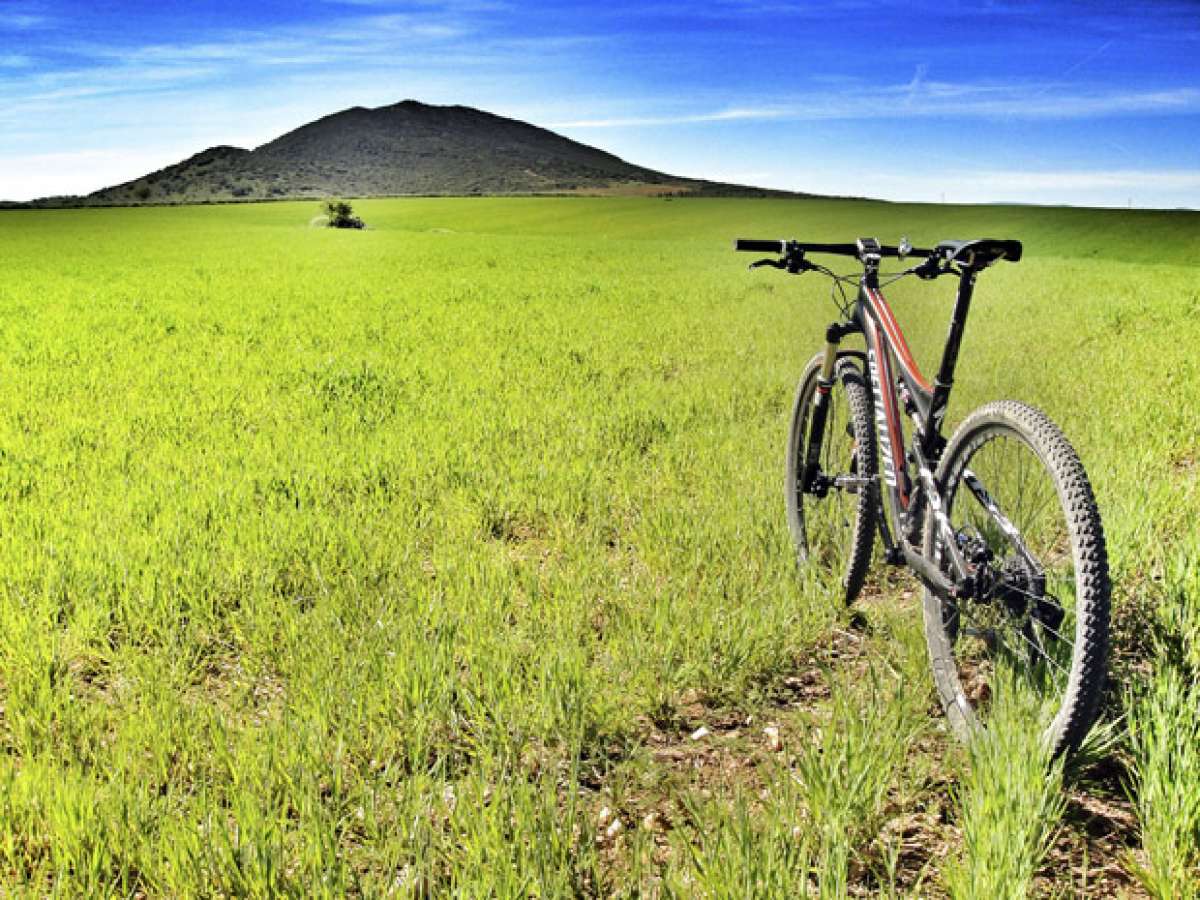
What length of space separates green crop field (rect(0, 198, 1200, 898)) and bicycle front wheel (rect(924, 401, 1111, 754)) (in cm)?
19

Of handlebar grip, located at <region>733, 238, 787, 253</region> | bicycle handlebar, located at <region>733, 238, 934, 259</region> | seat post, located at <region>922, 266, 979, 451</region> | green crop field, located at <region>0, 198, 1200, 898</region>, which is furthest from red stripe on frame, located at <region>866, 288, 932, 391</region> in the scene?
green crop field, located at <region>0, 198, 1200, 898</region>

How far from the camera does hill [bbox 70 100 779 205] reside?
429 feet

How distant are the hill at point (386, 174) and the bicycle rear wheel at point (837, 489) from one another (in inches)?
4233

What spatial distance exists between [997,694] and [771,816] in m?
1.00

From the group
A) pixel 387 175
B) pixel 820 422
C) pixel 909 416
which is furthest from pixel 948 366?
pixel 387 175

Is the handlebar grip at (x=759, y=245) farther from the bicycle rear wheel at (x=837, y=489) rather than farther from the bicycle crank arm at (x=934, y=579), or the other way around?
the bicycle crank arm at (x=934, y=579)

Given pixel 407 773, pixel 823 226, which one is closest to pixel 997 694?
pixel 407 773

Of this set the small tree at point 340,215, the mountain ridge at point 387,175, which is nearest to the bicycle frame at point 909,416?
the small tree at point 340,215

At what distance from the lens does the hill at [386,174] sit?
130750mm

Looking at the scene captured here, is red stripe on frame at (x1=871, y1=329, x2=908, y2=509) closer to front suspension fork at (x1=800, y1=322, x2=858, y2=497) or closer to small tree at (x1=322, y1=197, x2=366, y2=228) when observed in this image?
front suspension fork at (x1=800, y1=322, x2=858, y2=497)

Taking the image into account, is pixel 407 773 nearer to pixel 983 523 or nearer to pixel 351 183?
pixel 983 523

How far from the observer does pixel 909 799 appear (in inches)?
113

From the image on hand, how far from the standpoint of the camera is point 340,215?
70.9m

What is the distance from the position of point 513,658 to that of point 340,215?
7302 cm
